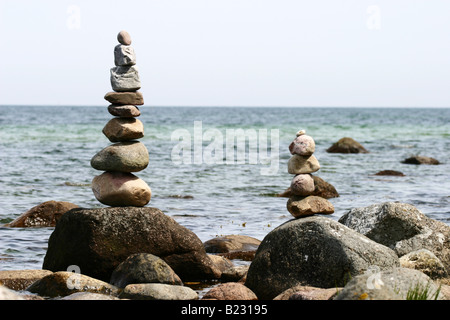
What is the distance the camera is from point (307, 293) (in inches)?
304

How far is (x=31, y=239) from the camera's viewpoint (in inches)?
501

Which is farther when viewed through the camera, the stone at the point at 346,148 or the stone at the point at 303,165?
the stone at the point at 346,148

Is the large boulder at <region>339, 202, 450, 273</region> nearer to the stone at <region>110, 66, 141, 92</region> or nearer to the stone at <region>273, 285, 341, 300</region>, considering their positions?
the stone at <region>273, 285, 341, 300</region>

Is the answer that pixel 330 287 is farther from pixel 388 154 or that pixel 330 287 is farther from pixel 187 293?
pixel 388 154

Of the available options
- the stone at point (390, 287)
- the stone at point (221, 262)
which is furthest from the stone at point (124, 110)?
the stone at point (390, 287)

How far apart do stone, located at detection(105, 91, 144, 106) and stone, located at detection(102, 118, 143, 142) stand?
11.4 inches

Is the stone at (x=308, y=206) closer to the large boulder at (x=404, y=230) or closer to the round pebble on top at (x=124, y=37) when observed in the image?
the large boulder at (x=404, y=230)

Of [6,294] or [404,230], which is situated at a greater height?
[6,294]

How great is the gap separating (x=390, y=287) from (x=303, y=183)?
3119mm

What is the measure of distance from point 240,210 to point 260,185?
5.38 meters

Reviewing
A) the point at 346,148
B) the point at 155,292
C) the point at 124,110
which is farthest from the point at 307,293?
the point at 346,148

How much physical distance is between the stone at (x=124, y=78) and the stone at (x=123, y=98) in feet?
0.35

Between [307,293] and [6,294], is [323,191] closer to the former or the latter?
[307,293]

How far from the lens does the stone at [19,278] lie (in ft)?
30.2
